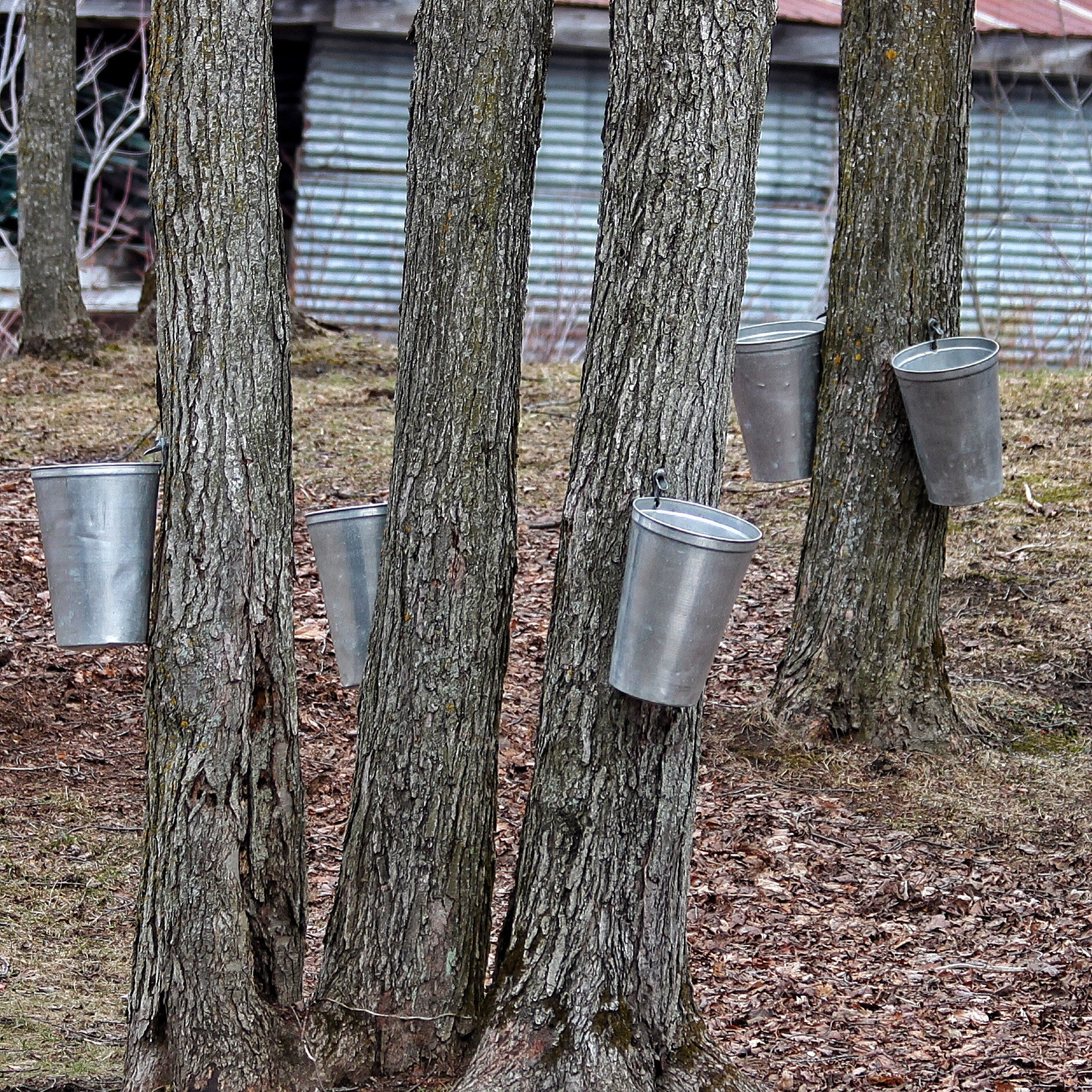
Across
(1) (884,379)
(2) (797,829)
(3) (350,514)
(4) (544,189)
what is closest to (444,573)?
(3) (350,514)

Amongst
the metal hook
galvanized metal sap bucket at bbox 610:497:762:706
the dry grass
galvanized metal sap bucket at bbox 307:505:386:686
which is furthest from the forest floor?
the metal hook

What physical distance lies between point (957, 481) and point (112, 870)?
10.7 feet

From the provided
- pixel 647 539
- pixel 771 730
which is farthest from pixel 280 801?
pixel 771 730

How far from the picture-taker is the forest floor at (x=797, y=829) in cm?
365

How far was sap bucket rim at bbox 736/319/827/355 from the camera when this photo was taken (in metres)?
4.61

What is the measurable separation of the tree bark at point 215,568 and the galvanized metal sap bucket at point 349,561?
271 mm

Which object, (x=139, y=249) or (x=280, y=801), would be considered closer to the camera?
(x=280, y=801)

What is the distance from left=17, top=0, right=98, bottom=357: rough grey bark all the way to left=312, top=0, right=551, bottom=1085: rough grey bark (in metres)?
7.50

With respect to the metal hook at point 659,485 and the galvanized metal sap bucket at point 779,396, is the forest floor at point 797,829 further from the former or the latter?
the metal hook at point 659,485

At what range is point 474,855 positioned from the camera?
3172 mm

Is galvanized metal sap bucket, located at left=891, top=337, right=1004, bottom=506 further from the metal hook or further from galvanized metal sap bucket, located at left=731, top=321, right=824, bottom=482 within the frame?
the metal hook

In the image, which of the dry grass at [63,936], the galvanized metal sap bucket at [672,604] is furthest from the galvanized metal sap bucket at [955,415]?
the dry grass at [63,936]

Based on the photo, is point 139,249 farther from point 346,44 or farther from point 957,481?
point 957,481

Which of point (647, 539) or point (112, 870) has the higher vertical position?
point (647, 539)
